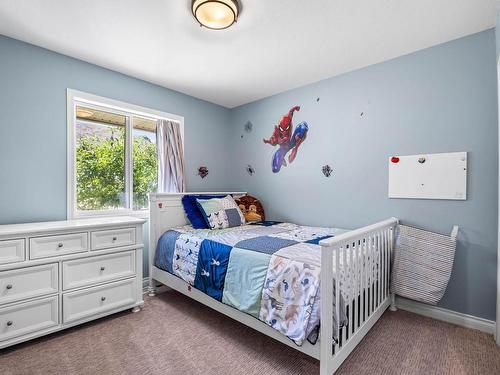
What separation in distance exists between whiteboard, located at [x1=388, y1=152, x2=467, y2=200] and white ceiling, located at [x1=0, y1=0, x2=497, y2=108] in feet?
3.12

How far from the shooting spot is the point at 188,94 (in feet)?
11.0

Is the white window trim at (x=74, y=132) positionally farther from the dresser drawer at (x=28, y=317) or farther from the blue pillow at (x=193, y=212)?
the dresser drawer at (x=28, y=317)

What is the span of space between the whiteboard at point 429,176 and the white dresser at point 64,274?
2.36 m

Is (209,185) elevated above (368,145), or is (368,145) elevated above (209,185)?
(368,145)

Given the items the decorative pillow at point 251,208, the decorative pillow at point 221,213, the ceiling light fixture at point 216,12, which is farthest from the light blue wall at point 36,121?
the decorative pillow at point 251,208

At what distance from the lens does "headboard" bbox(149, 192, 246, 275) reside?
2.72 metres

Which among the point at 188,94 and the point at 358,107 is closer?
the point at 358,107

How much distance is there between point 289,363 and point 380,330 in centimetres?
82

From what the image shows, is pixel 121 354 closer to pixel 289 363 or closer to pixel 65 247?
pixel 65 247

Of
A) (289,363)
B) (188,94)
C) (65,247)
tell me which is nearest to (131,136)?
(188,94)

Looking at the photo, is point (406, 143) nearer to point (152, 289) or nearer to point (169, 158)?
point (169, 158)

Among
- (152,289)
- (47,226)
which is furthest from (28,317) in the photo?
(152,289)

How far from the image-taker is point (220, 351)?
1.78m

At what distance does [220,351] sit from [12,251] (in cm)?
154
